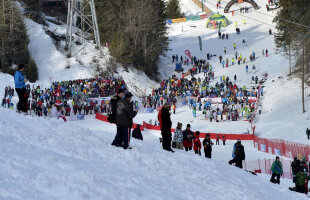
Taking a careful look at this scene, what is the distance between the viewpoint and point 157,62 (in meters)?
58.3

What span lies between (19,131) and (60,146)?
1.39 metres

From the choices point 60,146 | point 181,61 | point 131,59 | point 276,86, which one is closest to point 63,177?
point 60,146

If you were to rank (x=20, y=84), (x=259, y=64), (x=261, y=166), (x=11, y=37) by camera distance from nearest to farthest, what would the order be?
1. (x=20, y=84)
2. (x=261, y=166)
3. (x=11, y=37)
4. (x=259, y=64)

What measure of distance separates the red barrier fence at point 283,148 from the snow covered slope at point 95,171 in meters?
11.6

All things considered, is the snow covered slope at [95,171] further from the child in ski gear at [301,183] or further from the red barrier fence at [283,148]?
the red barrier fence at [283,148]

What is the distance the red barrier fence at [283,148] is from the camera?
22.4 m

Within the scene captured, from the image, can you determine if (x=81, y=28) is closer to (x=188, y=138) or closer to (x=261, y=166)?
(x=261, y=166)

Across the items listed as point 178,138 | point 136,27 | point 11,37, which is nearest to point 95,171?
point 178,138

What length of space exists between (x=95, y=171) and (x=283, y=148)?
1783 centimetres

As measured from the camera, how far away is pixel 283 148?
23.7m

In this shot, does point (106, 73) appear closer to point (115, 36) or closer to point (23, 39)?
point (115, 36)

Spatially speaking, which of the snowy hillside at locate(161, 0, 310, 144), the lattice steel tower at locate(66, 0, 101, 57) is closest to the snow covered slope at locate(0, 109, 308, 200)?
the snowy hillside at locate(161, 0, 310, 144)

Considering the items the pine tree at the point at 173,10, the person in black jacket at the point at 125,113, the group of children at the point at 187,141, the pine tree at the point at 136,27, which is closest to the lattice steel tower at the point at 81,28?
the pine tree at the point at 136,27

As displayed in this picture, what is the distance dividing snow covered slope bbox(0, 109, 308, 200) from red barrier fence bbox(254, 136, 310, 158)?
11.6m
